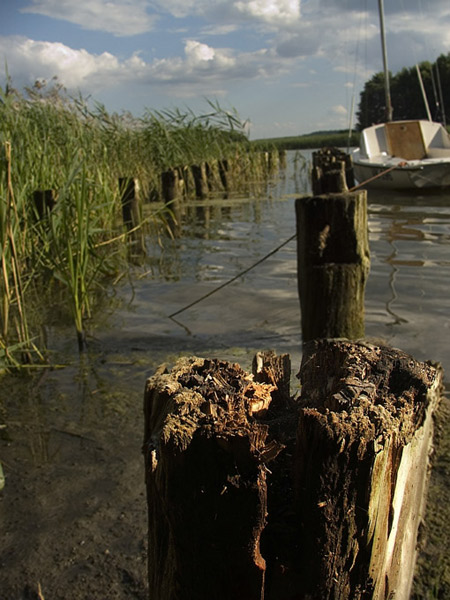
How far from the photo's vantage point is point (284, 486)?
4.36ft

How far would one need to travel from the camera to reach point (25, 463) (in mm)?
3184

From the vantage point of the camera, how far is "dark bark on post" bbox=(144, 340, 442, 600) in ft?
4.04

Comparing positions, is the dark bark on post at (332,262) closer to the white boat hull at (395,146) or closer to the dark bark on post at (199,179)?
the dark bark on post at (199,179)

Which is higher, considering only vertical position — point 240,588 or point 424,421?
point 424,421

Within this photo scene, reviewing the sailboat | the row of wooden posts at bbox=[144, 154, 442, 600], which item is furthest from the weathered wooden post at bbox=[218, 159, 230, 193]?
the row of wooden posts at bbox=[144, 154, 442, 600]

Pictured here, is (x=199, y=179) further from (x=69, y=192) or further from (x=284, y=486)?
(x=284, y=486)

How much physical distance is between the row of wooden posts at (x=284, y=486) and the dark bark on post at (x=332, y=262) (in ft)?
9.00

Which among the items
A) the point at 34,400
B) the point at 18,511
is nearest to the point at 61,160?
the point at 34,400

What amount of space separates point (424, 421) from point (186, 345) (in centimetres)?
374

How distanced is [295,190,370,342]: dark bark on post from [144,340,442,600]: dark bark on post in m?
2.86

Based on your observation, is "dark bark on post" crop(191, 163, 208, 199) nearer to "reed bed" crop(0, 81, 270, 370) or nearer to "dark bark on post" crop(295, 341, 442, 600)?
"reed bed" crop(0, 81, 270, 370)

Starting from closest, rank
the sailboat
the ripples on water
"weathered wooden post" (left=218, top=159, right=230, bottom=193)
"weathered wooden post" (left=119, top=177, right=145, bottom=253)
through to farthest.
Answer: the ripples on water → "weathered wooden post" (left=119, top=177, right=145, bottom=253) → the sailboat → "weathered wooden post" (left=218, top=159, right=230, bottom=193)

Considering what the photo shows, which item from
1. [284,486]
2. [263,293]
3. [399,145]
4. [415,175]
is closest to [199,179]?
[415,175]

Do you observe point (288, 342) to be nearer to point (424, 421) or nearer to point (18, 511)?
point (18, 511)
